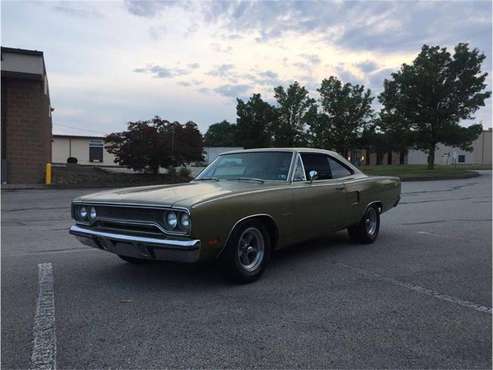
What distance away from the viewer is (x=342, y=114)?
41.8m

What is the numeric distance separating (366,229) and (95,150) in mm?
41744

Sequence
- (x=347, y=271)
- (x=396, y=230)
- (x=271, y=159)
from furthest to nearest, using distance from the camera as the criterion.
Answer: (x=396, y=230) → (x=271, y=159) → (x=347, y=271)

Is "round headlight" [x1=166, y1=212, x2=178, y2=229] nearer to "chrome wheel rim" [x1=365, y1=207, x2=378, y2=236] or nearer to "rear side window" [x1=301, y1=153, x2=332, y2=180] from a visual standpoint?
"rear side window" [x1=301, y1=153, x2=332, y2=180]

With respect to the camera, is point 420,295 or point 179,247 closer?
point 179,247

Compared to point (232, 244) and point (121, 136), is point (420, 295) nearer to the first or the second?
point (232, 244)

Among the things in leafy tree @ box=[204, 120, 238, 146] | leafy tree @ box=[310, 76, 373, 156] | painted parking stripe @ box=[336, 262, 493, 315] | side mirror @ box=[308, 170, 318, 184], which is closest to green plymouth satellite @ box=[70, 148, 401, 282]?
side mirror @ box=[308, 170, 318, 184]

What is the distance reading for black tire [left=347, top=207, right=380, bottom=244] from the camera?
725 cm

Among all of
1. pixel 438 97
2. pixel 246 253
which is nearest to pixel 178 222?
pixel 246 253

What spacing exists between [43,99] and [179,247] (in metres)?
19.0

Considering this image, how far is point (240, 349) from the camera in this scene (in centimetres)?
339

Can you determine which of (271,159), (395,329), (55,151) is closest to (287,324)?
(395,329)

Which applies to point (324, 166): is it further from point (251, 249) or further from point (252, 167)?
point (251, 249)

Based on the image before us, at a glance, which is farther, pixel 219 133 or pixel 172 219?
pixel 219 133

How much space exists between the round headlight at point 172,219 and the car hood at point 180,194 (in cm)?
10
